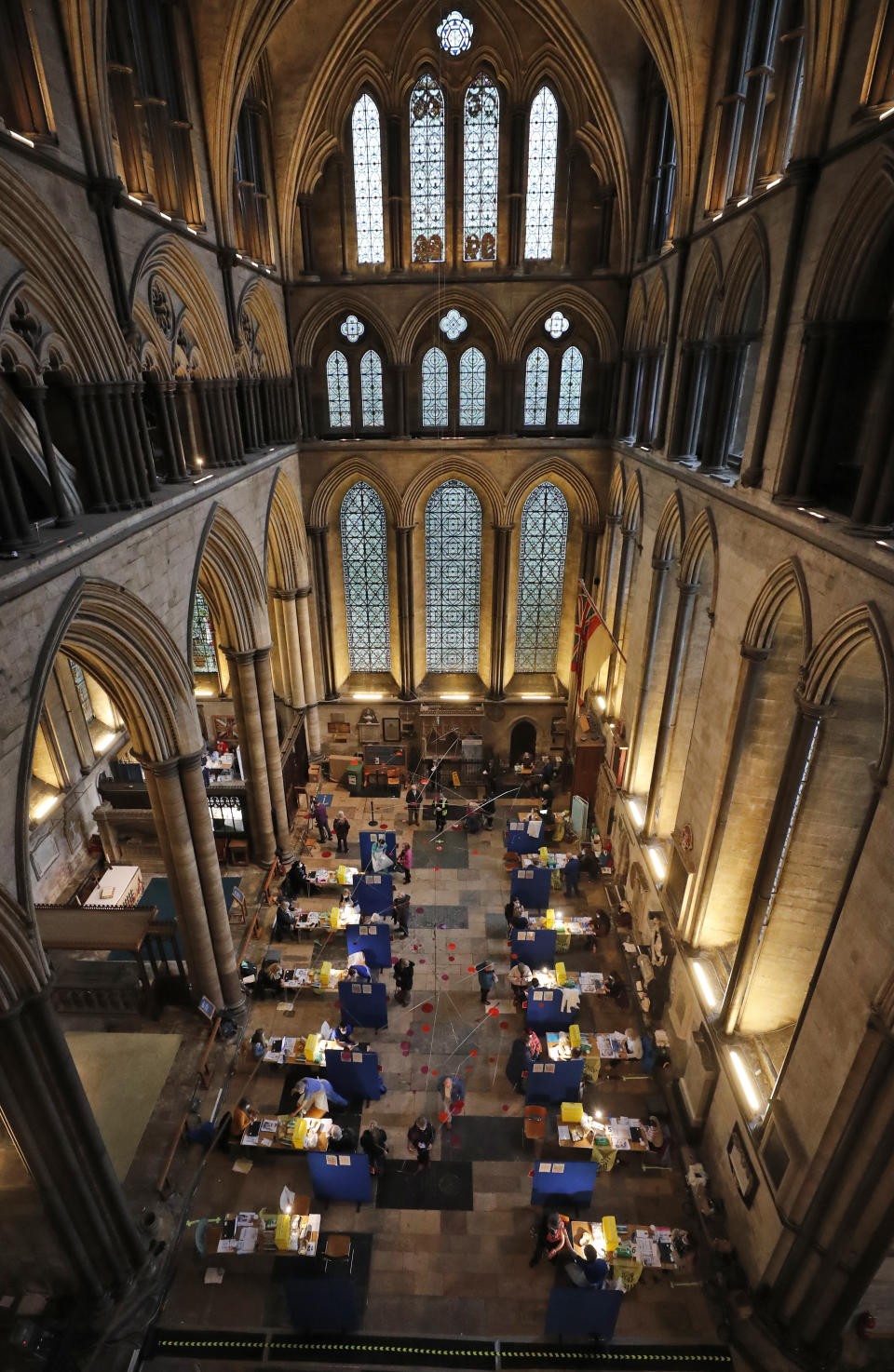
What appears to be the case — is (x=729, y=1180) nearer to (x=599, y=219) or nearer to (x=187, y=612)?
(x=187, y=612)

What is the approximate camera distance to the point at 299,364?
65.6ft

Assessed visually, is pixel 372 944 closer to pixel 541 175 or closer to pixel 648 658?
pixel 648 658

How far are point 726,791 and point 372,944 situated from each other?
772cm

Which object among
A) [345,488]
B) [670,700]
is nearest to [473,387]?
[345,488]

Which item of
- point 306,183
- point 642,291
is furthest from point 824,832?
point 306,183

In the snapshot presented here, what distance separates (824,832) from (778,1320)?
602 centimetres

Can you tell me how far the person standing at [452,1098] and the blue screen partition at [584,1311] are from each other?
10.4 ft

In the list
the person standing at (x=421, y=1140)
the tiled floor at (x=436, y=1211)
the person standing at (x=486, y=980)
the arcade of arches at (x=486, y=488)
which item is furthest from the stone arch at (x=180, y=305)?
the person standing at (x=421, y=1140)

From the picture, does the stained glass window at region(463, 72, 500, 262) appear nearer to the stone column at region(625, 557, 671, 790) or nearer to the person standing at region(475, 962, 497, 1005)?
the stone column at region(625, 557, 671, 790)

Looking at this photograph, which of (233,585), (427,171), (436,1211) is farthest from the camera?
(427,171)

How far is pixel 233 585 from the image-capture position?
1566 centimetres

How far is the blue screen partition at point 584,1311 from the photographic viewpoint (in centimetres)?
905

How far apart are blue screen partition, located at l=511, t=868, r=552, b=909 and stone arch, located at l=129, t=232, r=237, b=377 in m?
12.1

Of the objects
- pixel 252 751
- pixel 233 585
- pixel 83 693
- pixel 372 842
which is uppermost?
pixel 233 585
